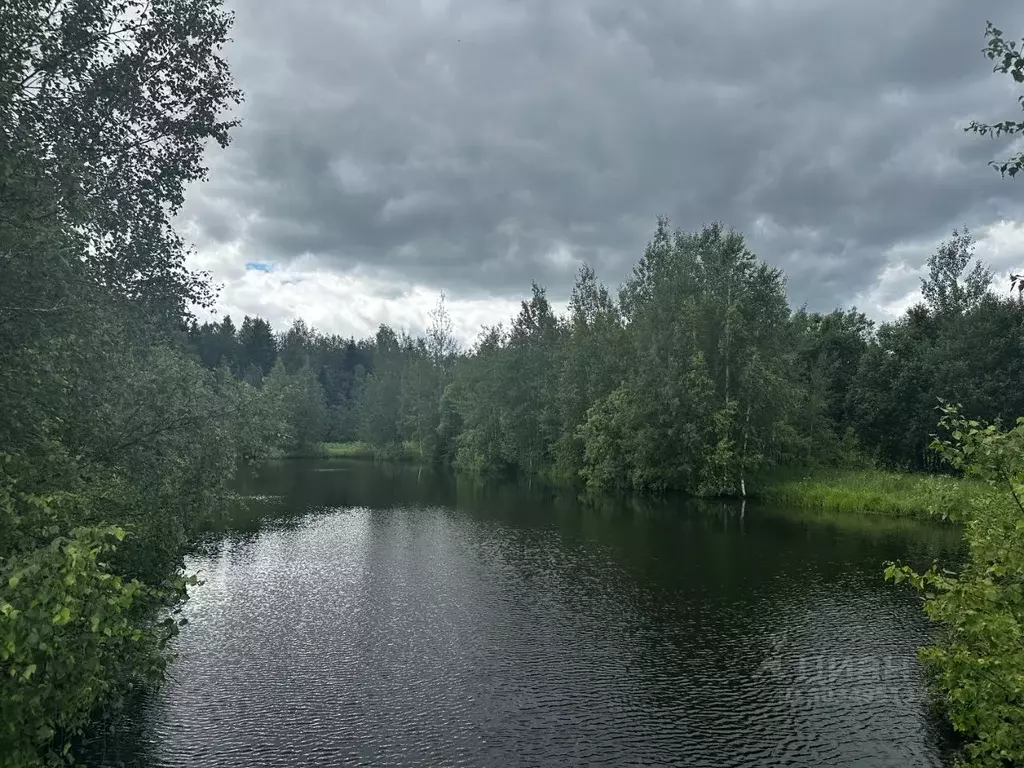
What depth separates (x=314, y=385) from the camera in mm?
105938

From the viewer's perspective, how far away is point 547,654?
A: 1806 centimetres

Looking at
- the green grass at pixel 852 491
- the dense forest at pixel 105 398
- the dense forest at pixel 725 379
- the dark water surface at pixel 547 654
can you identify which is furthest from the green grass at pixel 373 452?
the dense forest at pixel 105 398

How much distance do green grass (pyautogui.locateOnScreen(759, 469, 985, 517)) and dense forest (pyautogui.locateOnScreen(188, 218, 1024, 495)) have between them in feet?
7.52

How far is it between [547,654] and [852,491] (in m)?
32.7

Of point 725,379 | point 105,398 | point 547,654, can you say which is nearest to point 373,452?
point 725,379

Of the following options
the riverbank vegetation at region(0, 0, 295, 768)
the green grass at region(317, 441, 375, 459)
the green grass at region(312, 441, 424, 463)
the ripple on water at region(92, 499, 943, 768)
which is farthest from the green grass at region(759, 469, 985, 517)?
the green grass at region(317, 441, 375, 459)

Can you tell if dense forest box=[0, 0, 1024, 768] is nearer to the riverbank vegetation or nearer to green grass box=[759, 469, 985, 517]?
the riverbank vegetation

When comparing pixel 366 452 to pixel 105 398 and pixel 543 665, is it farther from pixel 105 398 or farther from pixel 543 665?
pixel 105 398

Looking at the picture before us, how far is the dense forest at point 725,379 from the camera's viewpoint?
4912 centimetres

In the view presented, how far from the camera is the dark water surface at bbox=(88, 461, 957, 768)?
13211 millimetres

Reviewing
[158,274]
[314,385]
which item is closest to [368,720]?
[158,274]

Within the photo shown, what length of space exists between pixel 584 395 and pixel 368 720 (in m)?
50.3

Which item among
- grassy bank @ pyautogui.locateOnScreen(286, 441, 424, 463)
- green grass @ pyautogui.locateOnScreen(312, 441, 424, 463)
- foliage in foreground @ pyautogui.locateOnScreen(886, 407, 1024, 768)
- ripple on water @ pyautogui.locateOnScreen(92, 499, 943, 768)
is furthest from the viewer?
grassy bank @ pyautogui.locateOnScreen(286, 441, 424, 463)

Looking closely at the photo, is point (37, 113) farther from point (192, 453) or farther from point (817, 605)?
point (817, 605)
